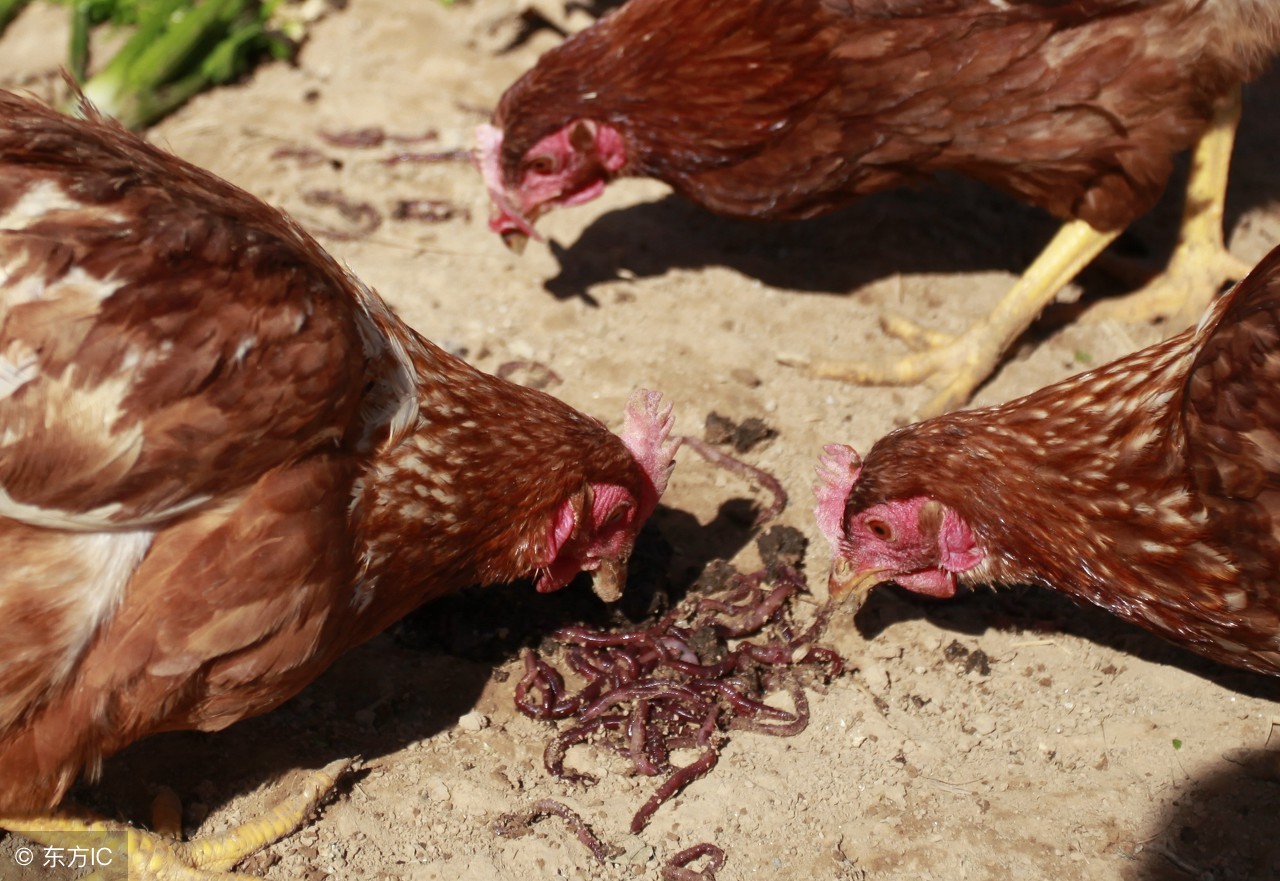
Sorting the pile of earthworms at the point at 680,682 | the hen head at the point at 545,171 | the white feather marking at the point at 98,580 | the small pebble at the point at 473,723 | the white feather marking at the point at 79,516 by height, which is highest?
the white feather marking at the point at 79,516

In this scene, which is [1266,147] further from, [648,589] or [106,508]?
[106,508]

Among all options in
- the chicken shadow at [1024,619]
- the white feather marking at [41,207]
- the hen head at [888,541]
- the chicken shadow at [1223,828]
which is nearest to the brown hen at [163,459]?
the white feather marking at [41,207]

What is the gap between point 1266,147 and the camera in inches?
180

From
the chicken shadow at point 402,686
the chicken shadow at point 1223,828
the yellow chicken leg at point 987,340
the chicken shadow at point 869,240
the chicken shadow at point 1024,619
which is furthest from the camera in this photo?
the chicken shadow at point 869,240

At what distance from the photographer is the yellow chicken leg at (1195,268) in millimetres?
3807

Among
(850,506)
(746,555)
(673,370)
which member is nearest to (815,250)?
(673,370)

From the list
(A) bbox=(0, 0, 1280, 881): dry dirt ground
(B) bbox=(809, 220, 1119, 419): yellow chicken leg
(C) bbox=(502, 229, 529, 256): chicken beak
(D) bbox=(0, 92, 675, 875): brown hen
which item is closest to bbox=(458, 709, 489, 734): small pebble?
(A) bbox=(0, 0, 1280, 881): dry dirt ground

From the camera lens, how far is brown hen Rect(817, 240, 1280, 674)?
2.20 metres

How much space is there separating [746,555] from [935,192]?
197cm

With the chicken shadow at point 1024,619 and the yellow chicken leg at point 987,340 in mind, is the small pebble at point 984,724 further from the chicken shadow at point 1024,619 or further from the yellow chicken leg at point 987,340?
the yellow chicken leg at point 987,340

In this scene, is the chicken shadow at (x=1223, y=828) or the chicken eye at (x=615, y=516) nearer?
the chicken shadow at (x=1223, y=828)

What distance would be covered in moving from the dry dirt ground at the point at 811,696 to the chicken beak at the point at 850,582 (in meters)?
0.22

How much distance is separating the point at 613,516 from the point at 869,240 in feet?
6.58

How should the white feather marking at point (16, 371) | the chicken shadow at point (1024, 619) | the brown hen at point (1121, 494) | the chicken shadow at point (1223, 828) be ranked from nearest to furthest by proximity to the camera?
1. the white feather marking at point (16, 371)
2. the brown hen at point (1121, 494)
3. the chicken shadow at point (1223, 828)
4. the chicken shadow at point (1024, 619)
